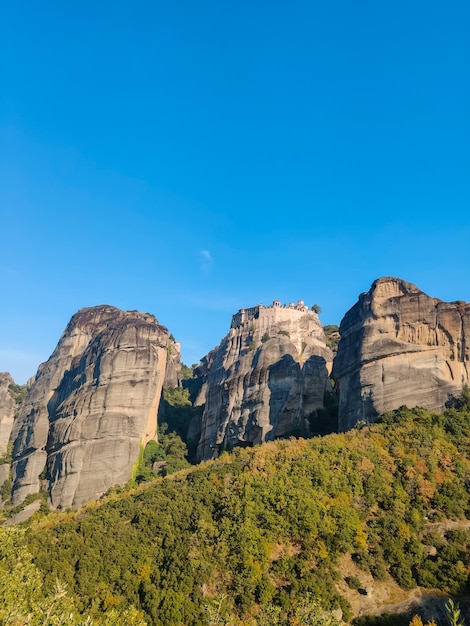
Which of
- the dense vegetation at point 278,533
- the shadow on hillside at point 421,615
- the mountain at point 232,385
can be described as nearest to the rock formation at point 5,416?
the mountain at point 232,385

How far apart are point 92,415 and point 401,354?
31849 mm

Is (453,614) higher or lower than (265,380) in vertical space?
lower

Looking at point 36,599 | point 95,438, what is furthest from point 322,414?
point 36,599

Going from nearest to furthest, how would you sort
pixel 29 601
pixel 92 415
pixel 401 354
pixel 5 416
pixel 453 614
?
pixel 453 614 → pixel 29 601 → pixel 401 354 → pixel 92 415 → pixel 5 416

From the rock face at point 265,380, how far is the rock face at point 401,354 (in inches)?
232

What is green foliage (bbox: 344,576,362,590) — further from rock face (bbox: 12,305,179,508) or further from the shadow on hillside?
rock face (bbox: 12,305,179,508)

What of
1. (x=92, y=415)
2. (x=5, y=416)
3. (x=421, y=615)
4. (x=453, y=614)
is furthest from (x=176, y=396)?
(x=453, y=614)

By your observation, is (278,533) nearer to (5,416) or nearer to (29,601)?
(29,601)

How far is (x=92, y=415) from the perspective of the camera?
6112 centimetres

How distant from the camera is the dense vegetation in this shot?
2992 cm

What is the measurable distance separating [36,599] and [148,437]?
3625cm

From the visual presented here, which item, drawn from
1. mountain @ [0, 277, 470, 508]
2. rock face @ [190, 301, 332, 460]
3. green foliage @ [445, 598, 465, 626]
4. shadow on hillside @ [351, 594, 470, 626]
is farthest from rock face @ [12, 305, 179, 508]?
green foliage @ [445, 598, 465, 626]

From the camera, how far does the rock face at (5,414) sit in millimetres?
73062

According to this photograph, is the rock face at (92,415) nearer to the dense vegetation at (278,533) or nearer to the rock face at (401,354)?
the dense vegetation at (278,533)
